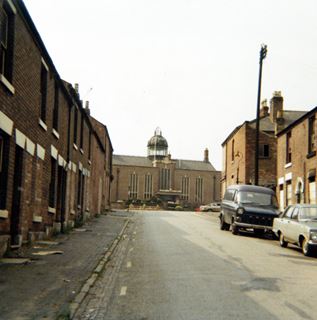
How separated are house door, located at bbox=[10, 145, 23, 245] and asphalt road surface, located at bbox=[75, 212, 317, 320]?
104 inches

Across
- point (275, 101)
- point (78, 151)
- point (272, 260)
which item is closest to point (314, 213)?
point (272, 260)

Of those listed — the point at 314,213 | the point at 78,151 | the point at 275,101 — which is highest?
the point at 275,101

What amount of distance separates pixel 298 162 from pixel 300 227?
1233 cm

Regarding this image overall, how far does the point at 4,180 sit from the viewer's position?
40.4 ft

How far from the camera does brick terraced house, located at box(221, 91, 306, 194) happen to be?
137 feet

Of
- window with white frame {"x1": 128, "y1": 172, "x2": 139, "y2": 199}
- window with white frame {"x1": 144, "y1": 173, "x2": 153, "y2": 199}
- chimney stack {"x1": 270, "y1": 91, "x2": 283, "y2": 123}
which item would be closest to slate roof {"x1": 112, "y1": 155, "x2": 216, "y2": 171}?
window with white frame {"x1": 128, "y1": 172, "x2": 139, "y2": 199}

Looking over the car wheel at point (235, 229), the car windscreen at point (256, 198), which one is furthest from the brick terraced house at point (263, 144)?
the car wheel at point (235, 229)

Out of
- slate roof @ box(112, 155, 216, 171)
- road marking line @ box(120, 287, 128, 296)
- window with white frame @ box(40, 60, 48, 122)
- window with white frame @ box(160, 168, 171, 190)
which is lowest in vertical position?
road marking line @ box(120, 287, 128, 296)

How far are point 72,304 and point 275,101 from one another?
3778 cm

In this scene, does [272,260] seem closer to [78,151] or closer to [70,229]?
[70,229]

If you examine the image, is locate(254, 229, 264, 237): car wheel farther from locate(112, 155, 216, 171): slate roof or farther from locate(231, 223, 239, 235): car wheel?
locate(112, 155, 216, 171): slate roof

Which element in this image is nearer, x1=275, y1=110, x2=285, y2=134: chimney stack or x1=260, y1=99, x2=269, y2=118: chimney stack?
x1=275, y1=110, x2=285, y2=134: chimney stack

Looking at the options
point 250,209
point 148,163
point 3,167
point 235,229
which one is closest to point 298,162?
point 250,209

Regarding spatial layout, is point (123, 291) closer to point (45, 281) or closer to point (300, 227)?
point (45, 281)
